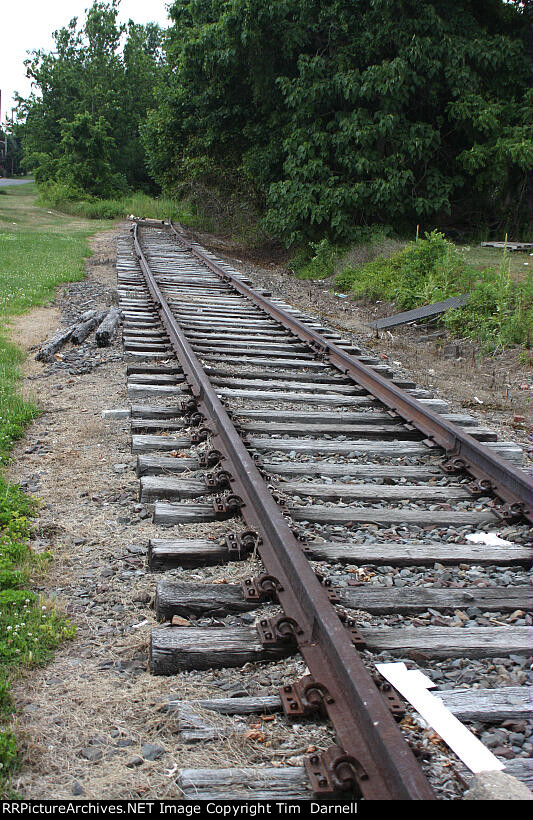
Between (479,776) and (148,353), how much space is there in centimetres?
541

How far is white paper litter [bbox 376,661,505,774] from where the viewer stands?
195cm

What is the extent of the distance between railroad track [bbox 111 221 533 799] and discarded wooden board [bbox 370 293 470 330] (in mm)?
3508

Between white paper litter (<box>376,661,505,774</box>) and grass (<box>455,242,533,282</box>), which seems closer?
white paper litter (<box>376,661,505,774</box>)

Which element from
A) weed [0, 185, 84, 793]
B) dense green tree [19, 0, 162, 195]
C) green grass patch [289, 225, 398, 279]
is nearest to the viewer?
weed [0, 185, 84, 793]

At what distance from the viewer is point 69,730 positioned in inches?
83.1

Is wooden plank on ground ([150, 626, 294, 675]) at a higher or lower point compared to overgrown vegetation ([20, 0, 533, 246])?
lower

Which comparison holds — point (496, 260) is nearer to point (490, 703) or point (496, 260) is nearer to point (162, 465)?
point (162, 465)

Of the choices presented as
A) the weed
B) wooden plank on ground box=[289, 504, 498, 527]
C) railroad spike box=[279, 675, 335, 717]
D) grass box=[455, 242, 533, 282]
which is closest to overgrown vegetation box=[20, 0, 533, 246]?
grass box=[455, 242, 533, 282]

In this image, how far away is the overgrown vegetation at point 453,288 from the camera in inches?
332

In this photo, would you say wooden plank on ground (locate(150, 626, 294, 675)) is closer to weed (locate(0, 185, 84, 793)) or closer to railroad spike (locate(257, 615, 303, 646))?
railroad spike (locate(257, 615, 303, 646))

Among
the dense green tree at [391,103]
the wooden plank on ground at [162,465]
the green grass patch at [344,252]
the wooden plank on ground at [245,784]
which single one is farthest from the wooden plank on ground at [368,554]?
the dense green tree at [391,103]

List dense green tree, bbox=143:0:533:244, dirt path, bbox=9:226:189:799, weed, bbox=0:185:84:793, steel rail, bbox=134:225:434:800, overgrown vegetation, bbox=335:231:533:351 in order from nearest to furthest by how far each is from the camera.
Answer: steel rail, bbox=134:225:434:800
dirt path, bbox=9:226:189:799
weed, bbox=0:185:84:793
overgrown vegetation, bbox=335:231:533:351
dense green tree, bbox=143:0:533:244

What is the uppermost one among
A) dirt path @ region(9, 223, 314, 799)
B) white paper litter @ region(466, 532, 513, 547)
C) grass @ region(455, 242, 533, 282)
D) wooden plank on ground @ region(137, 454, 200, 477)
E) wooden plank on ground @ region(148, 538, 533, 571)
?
grass @ region(455, 242, 533, 282)
